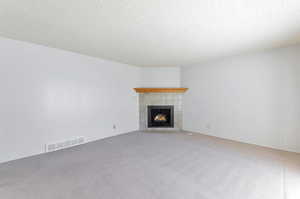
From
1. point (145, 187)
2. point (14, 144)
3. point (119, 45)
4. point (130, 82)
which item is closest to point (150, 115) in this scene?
point (130, 82)

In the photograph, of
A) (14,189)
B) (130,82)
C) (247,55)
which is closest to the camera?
(14,189)

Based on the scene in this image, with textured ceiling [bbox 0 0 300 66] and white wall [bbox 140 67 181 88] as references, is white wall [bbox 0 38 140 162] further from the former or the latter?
white wall [bbox 140 67 181 88]

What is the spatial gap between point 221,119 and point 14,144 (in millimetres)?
4632

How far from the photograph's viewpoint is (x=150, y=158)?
95.9 inches

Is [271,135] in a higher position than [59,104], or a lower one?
lower

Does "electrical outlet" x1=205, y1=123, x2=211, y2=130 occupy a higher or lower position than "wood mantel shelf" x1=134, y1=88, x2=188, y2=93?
lower

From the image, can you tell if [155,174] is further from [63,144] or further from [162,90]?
[162,90]

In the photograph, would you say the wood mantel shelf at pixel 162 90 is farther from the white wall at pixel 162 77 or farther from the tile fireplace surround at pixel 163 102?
the white wall at pixel 162 77

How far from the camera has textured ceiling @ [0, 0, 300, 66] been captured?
1461 mm

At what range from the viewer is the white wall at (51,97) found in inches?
91.3

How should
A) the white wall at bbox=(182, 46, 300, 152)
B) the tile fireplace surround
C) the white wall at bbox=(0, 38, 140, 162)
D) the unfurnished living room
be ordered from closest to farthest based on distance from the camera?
the unfurnished living room, the white wall at bbox=(0, 38, 140, 162), the white wall at bbox=(182, 46, 300, 152), the tile fireplace surround

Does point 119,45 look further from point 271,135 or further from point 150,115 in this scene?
point 271,135

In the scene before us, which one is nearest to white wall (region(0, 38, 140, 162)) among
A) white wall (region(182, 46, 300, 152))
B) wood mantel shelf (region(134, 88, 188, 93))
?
wood mantel shelf (region(134, 88, 188, 93))

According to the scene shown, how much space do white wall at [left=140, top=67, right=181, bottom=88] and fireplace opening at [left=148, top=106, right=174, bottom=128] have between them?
81 cm
